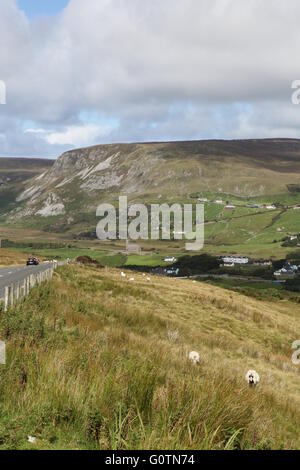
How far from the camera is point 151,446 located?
203 inches

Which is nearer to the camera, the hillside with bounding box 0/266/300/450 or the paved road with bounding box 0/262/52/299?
the hillside with bounding box 0/266/300/450

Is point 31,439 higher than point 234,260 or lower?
higher

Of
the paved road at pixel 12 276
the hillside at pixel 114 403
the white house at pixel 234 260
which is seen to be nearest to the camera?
the hillside at pixel 114 403

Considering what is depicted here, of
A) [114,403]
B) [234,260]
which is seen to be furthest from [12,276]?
→ [234,260]

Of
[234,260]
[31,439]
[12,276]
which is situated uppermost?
[31,439]

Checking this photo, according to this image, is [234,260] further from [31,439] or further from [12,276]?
[31,439]

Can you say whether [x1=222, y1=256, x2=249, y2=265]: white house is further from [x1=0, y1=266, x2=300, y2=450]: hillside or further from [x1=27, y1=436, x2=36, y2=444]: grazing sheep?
[x1=27, y1=436, x2=36, y2=444]: grazing sheep

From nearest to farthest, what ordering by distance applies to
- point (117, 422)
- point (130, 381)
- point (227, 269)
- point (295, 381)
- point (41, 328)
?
point (117, 422)
point (130, 381)
point (41, 328)
point (295, 381)
point (227, 269)

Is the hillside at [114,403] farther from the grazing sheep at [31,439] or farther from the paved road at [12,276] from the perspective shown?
the paved road at [12,276]

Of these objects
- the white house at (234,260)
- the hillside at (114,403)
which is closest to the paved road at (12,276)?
the hillside at (114,403)

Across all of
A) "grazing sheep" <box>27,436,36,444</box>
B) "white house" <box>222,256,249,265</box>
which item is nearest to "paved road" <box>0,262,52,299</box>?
"grazing sheep" <box>27,436,36,444</box>

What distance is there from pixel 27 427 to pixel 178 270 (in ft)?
408
